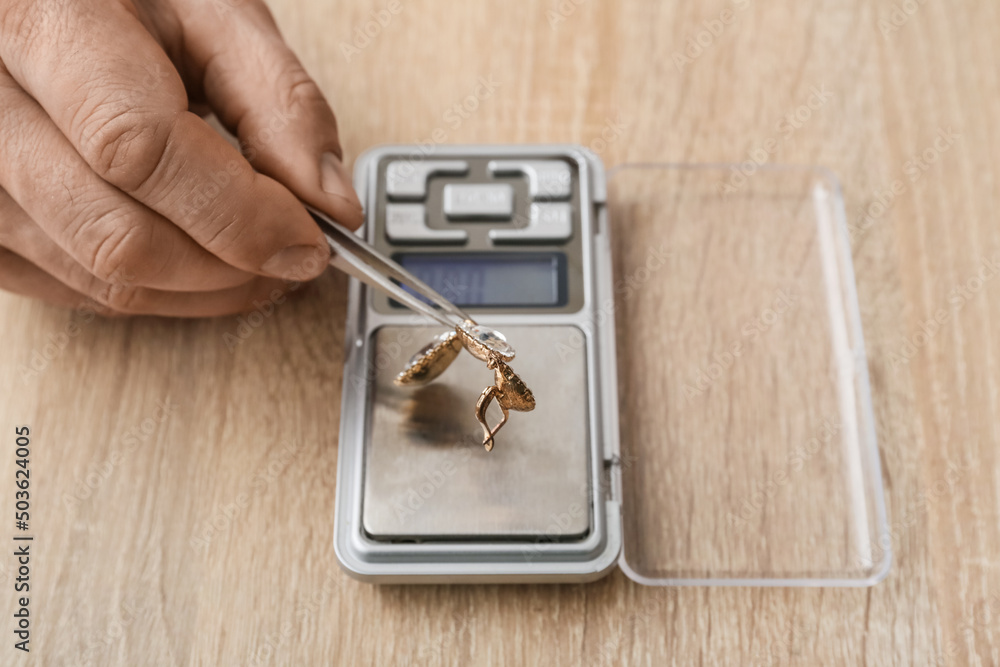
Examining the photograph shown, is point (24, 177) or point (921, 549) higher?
point (24, 177)

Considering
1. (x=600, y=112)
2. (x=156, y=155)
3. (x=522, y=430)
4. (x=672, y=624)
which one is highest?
(x=600, y=112)

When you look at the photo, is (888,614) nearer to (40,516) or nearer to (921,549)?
(921,549)

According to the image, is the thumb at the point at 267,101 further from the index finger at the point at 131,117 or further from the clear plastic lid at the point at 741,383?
the clear plastic lid at the point at 741,383

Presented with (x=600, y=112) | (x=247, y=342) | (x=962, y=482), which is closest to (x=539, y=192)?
(x=600, y=112)

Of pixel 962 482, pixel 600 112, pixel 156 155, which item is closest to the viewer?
pixel 156 155

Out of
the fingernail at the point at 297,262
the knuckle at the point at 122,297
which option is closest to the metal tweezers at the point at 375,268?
the fingernail at the point at 297,262

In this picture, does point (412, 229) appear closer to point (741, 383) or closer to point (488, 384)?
point (488, 384)

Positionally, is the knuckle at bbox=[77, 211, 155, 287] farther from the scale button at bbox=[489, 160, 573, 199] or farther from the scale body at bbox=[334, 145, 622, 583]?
the scale button at bbox=[489, 160, 573, 199]
